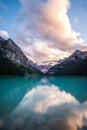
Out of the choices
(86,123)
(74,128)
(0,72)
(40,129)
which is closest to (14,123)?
(40,129)

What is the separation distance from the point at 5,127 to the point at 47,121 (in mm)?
4626

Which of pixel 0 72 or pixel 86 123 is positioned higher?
pixel 0 72

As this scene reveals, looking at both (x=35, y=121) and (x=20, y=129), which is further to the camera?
(x=35, y=121)

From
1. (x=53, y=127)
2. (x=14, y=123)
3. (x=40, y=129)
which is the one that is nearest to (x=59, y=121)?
Answer: (x=53, y=127)

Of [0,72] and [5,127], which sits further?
[0,72]

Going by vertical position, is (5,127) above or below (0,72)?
below

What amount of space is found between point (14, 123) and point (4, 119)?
71.6 inches

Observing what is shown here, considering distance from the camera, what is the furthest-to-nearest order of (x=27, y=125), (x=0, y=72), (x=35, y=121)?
(x=0, y=72), (x=35, y=121), (x=27, y=125)

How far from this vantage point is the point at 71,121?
56.5 feet

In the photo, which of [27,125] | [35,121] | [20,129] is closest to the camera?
[20,129]

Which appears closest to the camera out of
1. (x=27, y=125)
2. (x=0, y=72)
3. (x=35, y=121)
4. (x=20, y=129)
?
(x=20, y=129)

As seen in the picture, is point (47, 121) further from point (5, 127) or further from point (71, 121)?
point (5, 127)

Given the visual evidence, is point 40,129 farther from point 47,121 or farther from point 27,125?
point 47,121

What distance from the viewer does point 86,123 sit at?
16.4 metres
